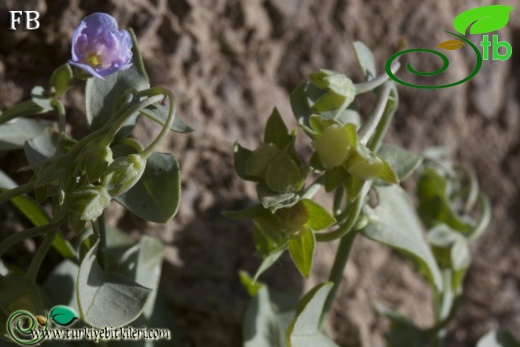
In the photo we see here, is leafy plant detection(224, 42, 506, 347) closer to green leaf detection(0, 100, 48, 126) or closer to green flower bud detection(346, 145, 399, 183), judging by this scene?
green flower bud detection(346, 145, 399, 183)

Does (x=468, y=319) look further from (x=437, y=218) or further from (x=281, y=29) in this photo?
(x=281, y=29)

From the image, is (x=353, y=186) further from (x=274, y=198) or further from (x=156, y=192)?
(x=156, y=192)

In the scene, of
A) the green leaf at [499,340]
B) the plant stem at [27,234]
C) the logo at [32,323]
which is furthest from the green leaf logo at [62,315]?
the green leaf at [499,340]

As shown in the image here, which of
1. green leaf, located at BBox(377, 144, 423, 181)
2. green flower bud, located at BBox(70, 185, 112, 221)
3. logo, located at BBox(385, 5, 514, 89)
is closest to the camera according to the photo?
green flower bud, located at BBox(70, 185, 112, 221)

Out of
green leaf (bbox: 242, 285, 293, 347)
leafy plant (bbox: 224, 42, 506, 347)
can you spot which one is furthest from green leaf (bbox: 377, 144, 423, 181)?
green leaf (bbox: 242, 285, 293, 347)

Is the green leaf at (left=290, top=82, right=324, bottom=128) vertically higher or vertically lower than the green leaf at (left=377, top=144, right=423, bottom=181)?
higher

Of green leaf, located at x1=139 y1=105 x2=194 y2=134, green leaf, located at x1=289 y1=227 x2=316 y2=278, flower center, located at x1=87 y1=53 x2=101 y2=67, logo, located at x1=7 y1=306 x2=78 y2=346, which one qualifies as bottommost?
logo, located at x1=7 y1=306 x2=78 y2=346

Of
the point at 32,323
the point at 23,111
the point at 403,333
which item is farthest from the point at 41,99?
the point at 403,333
